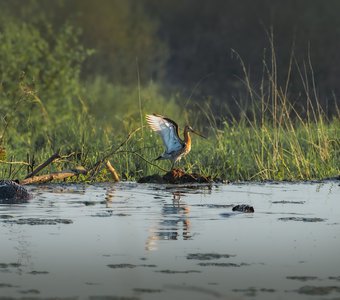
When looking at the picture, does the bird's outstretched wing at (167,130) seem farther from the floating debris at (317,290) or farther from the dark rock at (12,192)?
the floating debris at (317,290)

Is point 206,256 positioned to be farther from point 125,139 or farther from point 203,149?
point 203,149

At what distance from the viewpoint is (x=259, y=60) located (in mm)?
45062

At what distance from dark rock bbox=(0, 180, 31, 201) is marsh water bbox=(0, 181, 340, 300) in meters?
0.13

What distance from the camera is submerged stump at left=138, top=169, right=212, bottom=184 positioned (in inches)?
558

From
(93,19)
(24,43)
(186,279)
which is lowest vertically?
(186,279)

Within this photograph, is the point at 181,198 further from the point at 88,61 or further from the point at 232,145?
the point at 88,61

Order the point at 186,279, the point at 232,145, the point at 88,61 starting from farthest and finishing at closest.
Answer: the point at 88,61, the point at 232,145, the point at 186,279

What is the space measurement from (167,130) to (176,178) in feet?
1.91

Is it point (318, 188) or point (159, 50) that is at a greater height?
point (159, 50)

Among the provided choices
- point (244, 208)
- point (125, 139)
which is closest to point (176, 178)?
point (125, 139)

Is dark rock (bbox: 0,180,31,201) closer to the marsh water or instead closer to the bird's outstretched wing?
the marsh water

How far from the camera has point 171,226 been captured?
32.5ft

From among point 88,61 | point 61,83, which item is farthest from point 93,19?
point 61,83

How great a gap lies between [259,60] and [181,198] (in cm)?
3309
